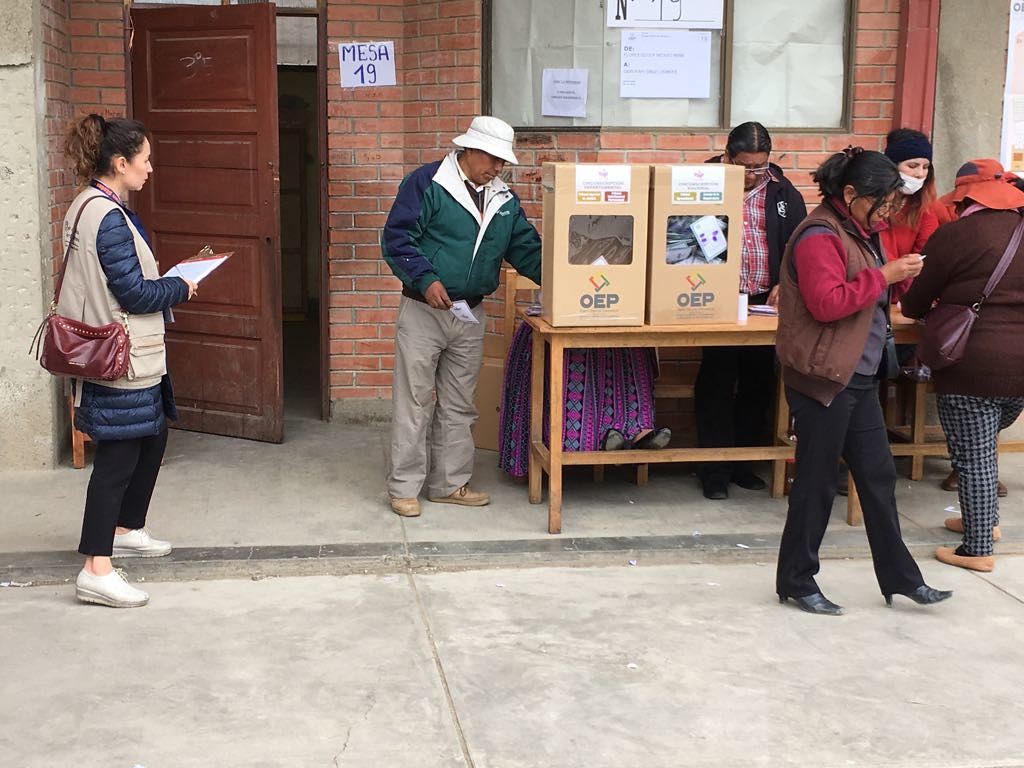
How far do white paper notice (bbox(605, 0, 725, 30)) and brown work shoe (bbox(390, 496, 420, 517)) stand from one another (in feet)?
9.35

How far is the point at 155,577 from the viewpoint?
5312 millimetres

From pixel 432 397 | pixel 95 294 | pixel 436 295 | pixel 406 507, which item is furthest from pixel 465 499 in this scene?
pixel 95 294

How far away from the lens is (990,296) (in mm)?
5277

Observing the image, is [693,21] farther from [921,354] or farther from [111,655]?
[111,655]

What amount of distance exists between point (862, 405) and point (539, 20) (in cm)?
328

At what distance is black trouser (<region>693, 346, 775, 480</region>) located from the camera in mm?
6523

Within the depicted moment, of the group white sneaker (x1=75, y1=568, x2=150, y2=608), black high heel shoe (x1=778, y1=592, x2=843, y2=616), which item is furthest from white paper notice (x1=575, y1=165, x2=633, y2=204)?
white sneaker (x1=75, y1=568, x2=150, y2=608)

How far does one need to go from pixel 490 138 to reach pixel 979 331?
7.37ft

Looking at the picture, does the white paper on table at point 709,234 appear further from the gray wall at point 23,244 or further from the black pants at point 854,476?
the gray wall at point 23,244

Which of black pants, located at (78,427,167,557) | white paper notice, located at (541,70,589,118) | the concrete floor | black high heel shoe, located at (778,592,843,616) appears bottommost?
the concrete floor

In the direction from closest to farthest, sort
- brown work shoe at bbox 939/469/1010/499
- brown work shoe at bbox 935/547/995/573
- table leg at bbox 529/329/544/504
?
1. brown work shoe at bbox 935/547/995/573
2. table leg at bbox 529/329/544/504
3. brown work shoe at bbox 939/469/1010/499

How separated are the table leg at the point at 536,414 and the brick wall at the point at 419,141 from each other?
118cm

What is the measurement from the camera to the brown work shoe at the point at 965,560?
218 inches

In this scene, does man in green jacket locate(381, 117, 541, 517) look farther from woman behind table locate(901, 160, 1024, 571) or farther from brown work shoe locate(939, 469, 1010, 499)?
brown work shoe locate(939, 469, 1010, 499)
